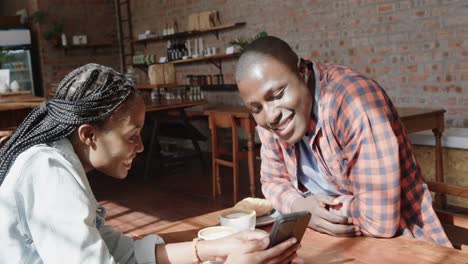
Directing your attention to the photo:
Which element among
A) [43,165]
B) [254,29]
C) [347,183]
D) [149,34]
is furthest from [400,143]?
[149,34]

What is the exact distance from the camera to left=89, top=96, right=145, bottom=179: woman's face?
1150 millimetres

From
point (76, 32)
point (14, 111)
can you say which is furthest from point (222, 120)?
point (76, 32)

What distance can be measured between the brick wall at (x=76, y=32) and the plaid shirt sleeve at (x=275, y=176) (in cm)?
704

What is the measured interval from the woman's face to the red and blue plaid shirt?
0.61 meters

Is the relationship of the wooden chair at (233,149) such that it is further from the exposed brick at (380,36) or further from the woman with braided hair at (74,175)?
the woman with braided hair at (74,175)

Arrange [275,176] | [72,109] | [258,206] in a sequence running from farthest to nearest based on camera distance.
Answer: [275,176] → [258,206] → [72,109]

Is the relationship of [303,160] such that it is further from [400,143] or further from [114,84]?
[114,84]

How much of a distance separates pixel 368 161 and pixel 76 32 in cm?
805

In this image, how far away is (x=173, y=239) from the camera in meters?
1.45

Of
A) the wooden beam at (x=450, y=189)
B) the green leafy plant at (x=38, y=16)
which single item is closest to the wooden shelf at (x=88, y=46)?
the green leafy plant at (x=38, y=16)

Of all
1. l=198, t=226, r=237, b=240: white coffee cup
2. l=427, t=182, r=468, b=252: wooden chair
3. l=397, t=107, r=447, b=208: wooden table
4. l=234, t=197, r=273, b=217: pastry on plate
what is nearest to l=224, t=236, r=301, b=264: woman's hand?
l=198, t=226, r=237, b=240: white coffee cup

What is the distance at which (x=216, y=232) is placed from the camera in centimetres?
135

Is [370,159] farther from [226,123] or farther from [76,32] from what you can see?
[76,32]

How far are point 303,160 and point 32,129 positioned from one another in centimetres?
87
